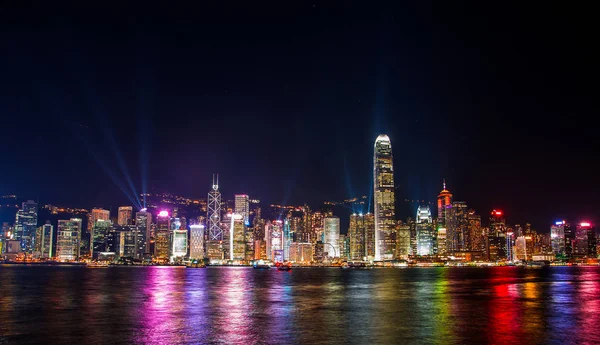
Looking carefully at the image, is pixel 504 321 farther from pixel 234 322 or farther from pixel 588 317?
pixel 234 322

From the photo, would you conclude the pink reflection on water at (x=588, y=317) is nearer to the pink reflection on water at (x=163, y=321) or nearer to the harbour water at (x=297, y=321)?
the harbour water at (x=297, y=321)

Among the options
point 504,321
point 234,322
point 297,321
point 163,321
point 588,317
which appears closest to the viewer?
point 234,322

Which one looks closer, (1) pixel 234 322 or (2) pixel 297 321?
(1) pixel 234 322

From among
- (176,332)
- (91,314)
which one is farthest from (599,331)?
(91,314)

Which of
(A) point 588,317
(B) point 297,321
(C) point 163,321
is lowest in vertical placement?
(A) point 588,317

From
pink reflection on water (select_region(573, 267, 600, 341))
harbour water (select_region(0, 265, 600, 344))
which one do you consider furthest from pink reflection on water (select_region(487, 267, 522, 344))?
pink reflection on water (select_region(573, 267, 600, 341))

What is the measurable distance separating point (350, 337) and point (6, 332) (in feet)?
70.3

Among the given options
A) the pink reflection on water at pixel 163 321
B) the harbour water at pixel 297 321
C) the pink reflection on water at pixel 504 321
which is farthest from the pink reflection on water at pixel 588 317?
the pink reflection on water at pixel 163 321

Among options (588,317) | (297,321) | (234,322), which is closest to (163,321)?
(234,322)

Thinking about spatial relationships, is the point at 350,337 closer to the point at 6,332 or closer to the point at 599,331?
the point at 599,331

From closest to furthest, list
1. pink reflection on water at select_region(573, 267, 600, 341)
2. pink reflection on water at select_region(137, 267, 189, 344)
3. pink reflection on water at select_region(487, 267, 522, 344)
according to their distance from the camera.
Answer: pink reflection on water at select_region(137, 267, 189, 344)
pink reflection on water at select_region(487, 267, 522, 344)
pink reflection on water at select_region(573, 267, 600, 341)

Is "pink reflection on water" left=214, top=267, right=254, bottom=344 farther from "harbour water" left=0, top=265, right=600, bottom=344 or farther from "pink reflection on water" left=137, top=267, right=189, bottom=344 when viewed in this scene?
"pink reflection on water" left=137, top=267, right=189, bottom=344

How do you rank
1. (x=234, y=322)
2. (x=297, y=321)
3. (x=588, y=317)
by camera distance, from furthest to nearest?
(x=588, y=317) < (x=297, y=321) < (x=234, y=322)

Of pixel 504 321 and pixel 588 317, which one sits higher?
pixel 504 321
